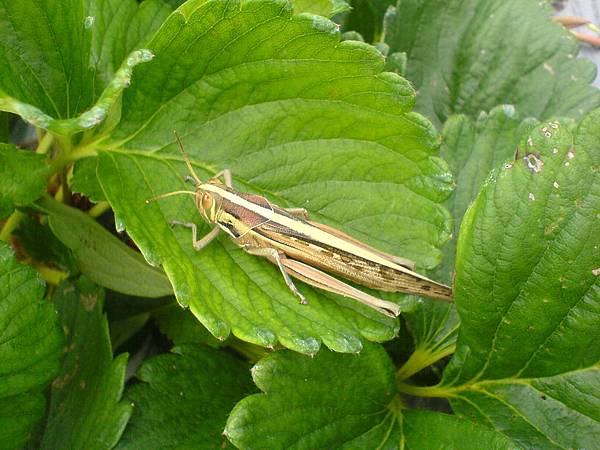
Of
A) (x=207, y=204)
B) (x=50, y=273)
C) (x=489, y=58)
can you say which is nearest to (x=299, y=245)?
(x=207, y=204)

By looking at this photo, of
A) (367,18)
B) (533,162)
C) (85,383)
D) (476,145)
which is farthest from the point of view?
(367,18)

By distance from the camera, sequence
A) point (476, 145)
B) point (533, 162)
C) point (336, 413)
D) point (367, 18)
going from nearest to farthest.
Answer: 1. point (533, 162)
2. point (336, 413)
3. point (476, 145)
4. point (367, 18)

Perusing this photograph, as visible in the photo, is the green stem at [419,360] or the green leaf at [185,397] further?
the green stem at [419,360]

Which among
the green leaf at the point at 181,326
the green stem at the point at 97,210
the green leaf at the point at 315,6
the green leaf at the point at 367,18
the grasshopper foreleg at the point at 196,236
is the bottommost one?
the green leaf at the point at 181,326

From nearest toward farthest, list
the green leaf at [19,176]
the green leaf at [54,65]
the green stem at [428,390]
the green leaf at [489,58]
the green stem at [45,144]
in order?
the green leaf at [54,65], the green leaf at [19,176], the green stem at [428,390], the green stem at [45,144], the green leaf at [489,58]

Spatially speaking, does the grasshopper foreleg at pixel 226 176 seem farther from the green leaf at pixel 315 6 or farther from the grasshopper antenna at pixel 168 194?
the green leaf at pixel 315 6

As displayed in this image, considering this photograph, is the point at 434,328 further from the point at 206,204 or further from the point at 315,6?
the point at 315,6

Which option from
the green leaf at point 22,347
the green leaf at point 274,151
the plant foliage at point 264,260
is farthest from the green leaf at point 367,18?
the green leaf at point 22,347
